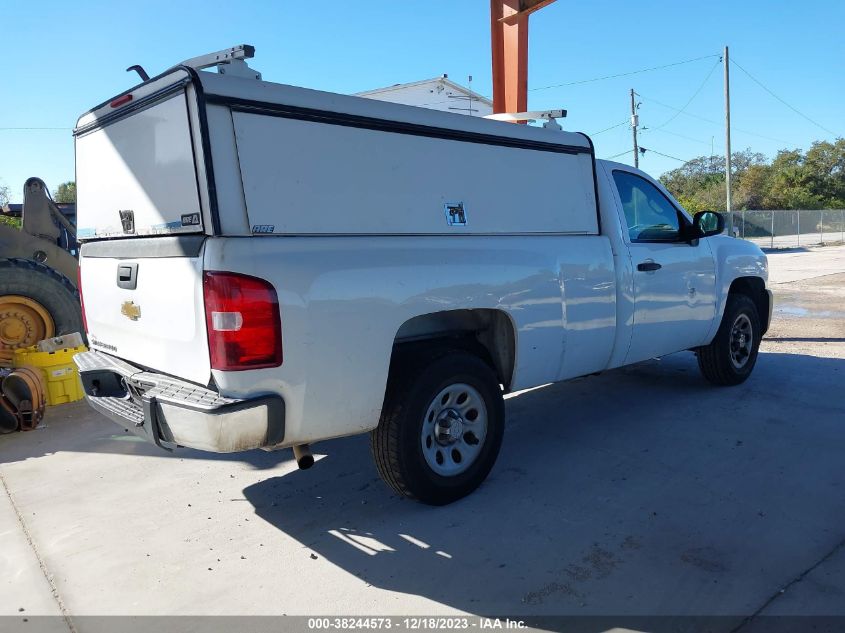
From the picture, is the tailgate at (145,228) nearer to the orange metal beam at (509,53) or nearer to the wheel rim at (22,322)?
the wheel rim at (22,322)

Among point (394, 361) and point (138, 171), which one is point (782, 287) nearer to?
point (394, 361)

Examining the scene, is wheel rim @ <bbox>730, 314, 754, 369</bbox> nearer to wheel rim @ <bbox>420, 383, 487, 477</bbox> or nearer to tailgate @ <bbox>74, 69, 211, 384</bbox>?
wheel rim @ <bbox>420, 383, 487, 477</bbox>

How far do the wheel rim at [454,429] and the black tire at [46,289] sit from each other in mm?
5127

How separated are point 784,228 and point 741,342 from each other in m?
36.7

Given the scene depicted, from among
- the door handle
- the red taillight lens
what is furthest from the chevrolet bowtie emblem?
the door handle

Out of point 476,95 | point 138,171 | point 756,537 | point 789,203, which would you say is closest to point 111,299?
point 138,171

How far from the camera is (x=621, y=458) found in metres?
4.60

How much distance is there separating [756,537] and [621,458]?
1.24 metres

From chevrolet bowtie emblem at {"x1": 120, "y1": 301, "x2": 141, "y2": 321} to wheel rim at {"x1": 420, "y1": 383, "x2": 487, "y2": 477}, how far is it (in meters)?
1.68

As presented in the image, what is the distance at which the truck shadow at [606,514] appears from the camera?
3.03 m

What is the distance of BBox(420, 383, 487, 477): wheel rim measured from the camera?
3.80m

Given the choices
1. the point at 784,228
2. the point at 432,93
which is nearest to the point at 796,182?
the point at 784,228

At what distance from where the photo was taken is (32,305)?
6.85 m

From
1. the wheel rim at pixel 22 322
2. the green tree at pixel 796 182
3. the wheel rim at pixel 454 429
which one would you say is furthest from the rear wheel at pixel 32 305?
the green tree at pixel 796 182
